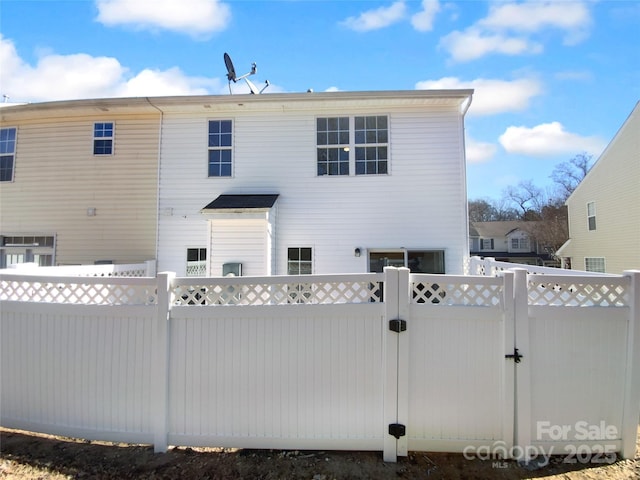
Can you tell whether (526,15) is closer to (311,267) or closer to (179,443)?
(311,267)

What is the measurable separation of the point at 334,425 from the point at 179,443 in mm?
1398

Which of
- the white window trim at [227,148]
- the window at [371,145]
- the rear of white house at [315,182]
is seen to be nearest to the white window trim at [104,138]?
the rear of white house at [315,182]

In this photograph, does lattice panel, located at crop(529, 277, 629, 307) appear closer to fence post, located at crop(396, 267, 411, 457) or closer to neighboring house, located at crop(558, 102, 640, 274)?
fence post, located at crop(396, 267, 411, 457)

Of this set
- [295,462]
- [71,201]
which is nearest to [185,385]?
[295,462]

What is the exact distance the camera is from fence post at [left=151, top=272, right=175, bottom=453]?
2.73 metres

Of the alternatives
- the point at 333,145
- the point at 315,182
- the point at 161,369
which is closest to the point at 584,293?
the point at 161,369

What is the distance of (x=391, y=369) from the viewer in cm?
268

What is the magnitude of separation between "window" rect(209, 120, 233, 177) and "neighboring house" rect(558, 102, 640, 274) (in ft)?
48.9

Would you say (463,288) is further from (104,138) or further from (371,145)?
(104,138)

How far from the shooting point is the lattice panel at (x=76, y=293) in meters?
2.92

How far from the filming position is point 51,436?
299 cm

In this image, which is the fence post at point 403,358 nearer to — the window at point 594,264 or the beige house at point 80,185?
the beige house at point 80,185

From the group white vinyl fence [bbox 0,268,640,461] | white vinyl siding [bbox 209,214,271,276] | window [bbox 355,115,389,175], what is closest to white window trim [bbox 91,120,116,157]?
white vinyl siding [bbox 209,214,271,276]

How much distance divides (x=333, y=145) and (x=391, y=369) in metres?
6.01
